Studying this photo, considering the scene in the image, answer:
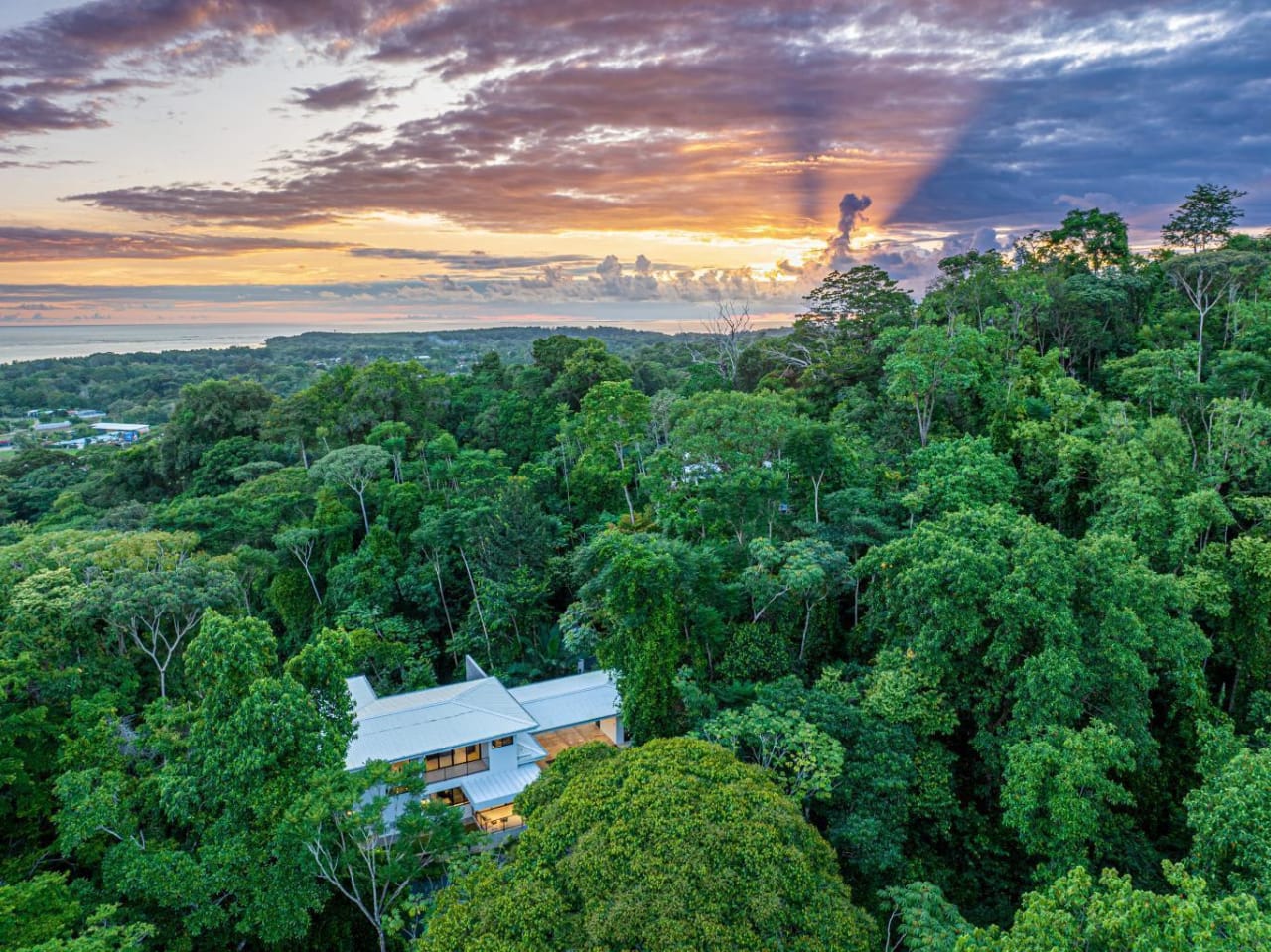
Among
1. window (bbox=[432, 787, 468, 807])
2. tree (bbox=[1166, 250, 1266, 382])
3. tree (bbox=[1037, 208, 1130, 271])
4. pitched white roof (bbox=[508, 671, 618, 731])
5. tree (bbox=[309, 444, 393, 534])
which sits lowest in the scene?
window (bbox=[432, 787, 468, 807])

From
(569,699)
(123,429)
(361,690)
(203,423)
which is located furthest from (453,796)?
(123,429)

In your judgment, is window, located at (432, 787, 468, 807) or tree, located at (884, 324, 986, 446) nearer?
window, located at (432, 787, 468, 807)

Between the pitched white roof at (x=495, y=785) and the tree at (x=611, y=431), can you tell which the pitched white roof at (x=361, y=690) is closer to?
the pitched white roof at (x=495, y=785)

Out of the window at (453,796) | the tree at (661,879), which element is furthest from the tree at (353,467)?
the tree at (661,879)

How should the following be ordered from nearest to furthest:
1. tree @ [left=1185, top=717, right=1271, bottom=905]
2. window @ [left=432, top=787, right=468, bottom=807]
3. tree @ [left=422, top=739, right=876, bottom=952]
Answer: tree @ [left=422, top=739, right=876, bottom=952] < tree @ [left=1185, top=717, right=1271, bottom=905] < window @ [left=432, top=787, right=468, bottom=807]

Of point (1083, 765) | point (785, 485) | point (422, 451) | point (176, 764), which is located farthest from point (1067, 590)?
point (422, 451)

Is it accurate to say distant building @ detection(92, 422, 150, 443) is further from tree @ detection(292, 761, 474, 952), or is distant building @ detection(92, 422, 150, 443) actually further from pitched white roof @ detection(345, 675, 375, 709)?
tree @ detection(292, 761, 474, 952)

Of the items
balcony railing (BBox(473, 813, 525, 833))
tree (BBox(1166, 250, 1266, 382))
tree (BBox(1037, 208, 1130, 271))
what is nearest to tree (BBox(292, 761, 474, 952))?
balcony railing (BBox(473, 813, 525, 833))
